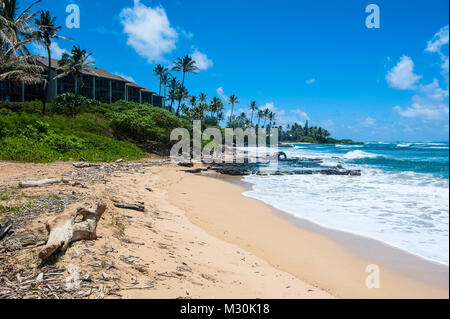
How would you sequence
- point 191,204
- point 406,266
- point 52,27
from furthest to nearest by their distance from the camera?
point 52,27 < point 191,204 < point 406,266

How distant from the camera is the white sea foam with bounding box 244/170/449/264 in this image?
634 cm

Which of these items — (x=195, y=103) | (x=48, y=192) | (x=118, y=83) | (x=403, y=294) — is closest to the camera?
(x=403, y=294)

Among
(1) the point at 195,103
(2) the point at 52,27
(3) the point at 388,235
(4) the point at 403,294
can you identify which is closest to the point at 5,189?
(4) the point at 403,294

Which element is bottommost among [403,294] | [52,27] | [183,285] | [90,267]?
[403,294]

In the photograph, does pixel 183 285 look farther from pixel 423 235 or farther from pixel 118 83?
pixel 118 83

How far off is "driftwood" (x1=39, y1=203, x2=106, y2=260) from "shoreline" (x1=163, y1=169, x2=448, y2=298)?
9.99 feet

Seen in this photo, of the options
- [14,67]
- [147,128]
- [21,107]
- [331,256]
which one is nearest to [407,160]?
[147,128]

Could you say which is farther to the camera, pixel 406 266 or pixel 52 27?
pixel 52 27

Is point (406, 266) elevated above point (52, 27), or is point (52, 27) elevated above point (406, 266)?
point (52, 27)

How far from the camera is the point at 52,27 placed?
955 inches

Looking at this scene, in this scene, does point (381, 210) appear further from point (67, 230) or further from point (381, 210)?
point (67, 230)

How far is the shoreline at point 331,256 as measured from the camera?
441 cm

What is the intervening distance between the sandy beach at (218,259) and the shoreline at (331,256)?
0.02 metres

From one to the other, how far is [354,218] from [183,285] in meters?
6.62
